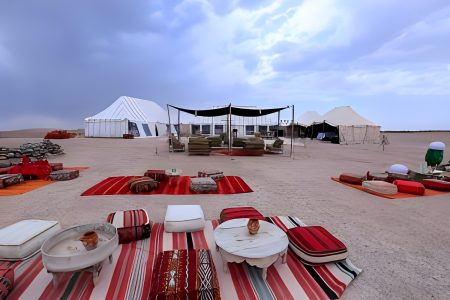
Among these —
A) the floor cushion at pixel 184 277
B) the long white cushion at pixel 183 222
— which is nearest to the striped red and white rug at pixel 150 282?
the floor cushion at pixel 184 277

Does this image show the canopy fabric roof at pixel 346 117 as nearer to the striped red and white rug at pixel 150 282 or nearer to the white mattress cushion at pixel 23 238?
the striped red and white rug at pixel 150 282

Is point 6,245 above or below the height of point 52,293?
above

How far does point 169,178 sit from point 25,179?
3.61 m

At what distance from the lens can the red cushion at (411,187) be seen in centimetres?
443

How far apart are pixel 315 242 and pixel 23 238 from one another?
2984 mm

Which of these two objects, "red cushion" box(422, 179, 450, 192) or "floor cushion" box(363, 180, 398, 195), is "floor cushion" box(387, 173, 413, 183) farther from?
"floor cushion" box(363, 180, 398, 195)

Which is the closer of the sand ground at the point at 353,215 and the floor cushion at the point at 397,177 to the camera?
the sand ground at the point at 353,215

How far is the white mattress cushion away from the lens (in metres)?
2.08

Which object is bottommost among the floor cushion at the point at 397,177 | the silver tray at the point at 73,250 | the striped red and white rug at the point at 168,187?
the striped red and white rug at the point at 168,187

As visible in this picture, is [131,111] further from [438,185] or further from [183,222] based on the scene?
[438,185]

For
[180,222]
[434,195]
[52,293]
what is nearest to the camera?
[52,293]

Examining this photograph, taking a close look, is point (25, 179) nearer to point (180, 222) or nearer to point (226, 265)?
point (180, 222)

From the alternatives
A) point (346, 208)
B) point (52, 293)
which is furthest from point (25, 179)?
point (346, 208)

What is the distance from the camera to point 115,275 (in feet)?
6.32
